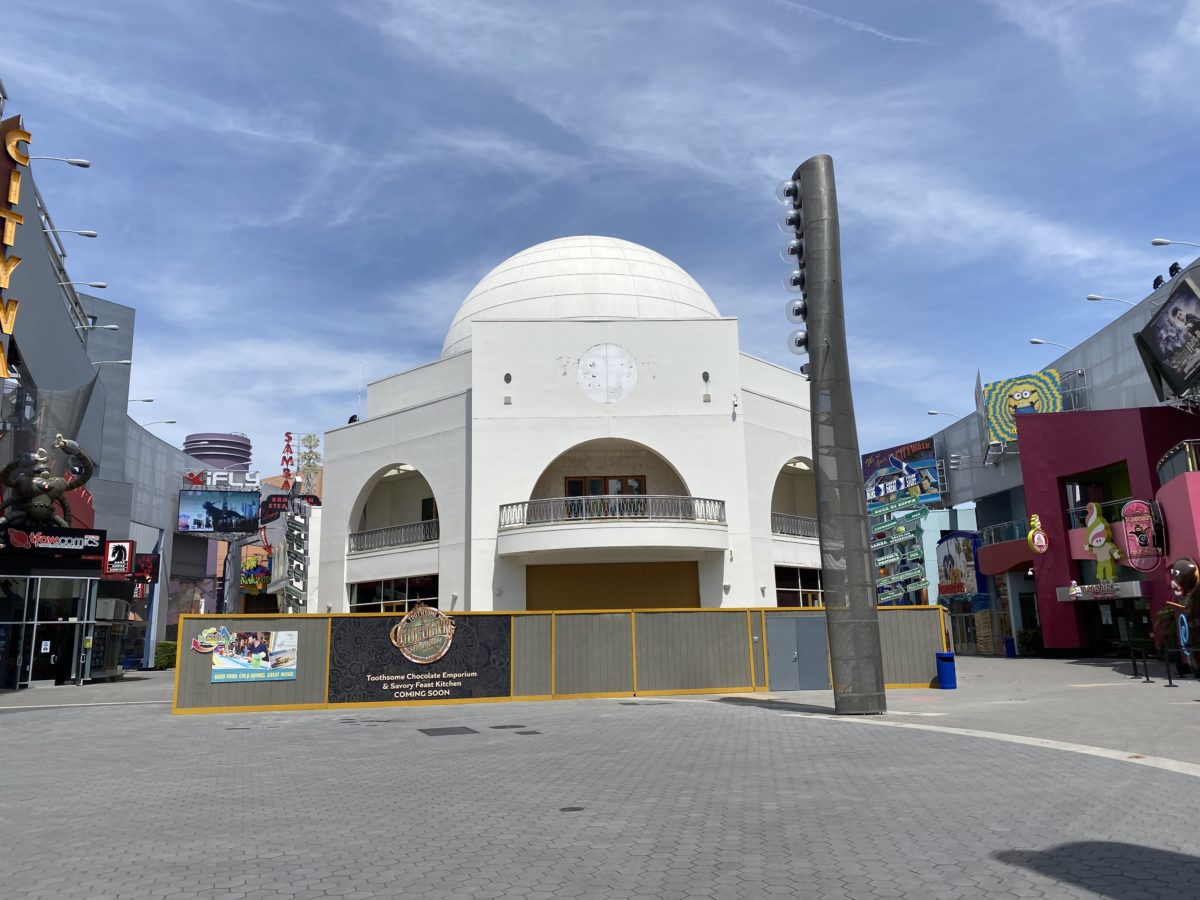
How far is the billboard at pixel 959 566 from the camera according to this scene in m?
45.8

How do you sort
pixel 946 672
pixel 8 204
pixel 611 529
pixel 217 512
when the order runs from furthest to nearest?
1. pixel 217 512
2. pixel 611 529
3. pixel 8 204
4. pixel 946 672

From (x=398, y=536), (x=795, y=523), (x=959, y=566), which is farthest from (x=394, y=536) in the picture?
(x=959, y=566)

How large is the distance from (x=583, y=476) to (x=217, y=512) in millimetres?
51421

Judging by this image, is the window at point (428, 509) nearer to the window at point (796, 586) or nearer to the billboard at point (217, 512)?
the window at point (796, 586)

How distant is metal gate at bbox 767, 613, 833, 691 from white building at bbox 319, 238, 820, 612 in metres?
6.05

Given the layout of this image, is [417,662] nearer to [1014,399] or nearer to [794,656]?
[794,656]

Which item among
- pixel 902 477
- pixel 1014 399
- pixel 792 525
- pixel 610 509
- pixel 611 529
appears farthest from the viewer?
pixel 1014 399

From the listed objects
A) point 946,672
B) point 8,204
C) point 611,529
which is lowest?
point 946,672

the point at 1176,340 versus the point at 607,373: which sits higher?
the point at 607,373

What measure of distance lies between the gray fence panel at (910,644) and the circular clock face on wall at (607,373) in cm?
1193

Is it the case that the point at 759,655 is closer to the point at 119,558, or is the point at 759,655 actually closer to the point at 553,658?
the point at 553,658

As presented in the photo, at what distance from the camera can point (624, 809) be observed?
8.06 m

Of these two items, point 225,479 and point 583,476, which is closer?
point 583,476

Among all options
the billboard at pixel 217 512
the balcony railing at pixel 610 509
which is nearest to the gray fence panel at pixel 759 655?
the balcony railing at pixel 610 509
